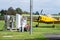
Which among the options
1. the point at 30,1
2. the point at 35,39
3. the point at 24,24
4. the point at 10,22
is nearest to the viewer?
the point at 35,39

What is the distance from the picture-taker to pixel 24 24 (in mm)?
30797

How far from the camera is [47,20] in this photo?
165 ft

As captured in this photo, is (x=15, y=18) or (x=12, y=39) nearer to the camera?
(x=12, y=39)

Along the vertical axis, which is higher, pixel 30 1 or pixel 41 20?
pixel 30 1

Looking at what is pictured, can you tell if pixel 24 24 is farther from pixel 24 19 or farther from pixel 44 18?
pixel 44 18

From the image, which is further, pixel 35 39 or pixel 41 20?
pixel 41 20

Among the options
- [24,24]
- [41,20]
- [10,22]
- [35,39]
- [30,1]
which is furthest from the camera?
[41,20]

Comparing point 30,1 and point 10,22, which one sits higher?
point 30,1

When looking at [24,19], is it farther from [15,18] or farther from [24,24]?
[15,18]

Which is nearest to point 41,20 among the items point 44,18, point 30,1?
point 44,18

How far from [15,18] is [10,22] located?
4.96 feet

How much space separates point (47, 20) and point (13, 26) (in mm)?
18767

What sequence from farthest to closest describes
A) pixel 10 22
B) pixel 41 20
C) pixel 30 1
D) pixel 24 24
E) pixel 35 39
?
1. pixel 41 20
2. pixel 10 22
3. pixel 24 24
4. pixel 30 1
5. pixel 35 39

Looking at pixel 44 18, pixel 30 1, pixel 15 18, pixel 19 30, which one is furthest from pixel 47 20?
pixel 30 1
